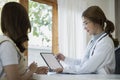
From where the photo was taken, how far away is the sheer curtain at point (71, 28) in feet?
13.0

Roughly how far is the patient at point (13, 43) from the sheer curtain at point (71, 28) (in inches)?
99.1

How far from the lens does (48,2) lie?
160 inches

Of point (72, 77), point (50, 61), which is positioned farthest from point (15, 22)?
point (50, 61)

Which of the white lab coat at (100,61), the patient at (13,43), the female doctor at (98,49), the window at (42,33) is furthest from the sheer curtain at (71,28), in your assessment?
the patient at (13,43)

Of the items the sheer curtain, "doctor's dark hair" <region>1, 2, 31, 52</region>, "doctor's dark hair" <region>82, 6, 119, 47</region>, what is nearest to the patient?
"doctor's dark hair" <region>1, 2, 31, 52</region>

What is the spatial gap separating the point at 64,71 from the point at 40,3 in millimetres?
2469

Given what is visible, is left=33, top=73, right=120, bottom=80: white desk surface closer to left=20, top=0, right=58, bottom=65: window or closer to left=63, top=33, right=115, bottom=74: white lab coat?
left=63, top=33, right=115, bottom=74: white lab coat

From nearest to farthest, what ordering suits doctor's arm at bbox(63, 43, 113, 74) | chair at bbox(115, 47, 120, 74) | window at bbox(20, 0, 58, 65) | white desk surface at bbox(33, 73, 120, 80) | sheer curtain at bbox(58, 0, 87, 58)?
white desk surface at bbox(33, 73, 120, 80), doctor's arm at bbox(63, 43, 113, 74), chair at bbox(115, 47, 120, 74), window at bbox(20, 0, 58, 65), sheer curtain at bbox(58, 0, 87, 58)

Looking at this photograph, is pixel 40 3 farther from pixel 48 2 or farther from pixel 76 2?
pixel 76 2

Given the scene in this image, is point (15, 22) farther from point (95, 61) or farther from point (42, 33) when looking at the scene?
point (42, 33)

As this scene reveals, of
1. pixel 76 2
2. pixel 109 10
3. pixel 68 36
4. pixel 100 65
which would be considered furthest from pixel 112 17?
Result: pixel 100 65

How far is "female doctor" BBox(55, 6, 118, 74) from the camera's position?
1.60 metres

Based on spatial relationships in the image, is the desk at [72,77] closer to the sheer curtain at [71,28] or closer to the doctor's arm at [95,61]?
the doctor's arm at [95,61]

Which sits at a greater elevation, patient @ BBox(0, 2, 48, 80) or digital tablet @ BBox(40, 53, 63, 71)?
patient @ BBox(0, 2, 48, 80)
